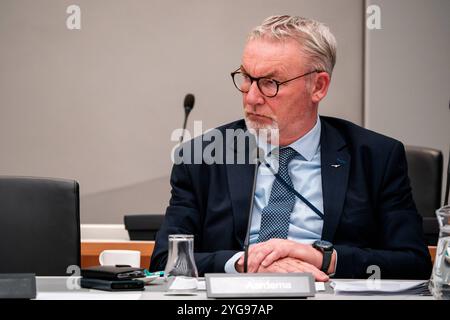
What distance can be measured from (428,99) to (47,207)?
3.07 m

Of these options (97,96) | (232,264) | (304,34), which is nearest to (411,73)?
(97,96)

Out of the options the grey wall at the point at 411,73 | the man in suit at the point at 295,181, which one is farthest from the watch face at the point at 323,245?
the grey wall at the point at 411,73

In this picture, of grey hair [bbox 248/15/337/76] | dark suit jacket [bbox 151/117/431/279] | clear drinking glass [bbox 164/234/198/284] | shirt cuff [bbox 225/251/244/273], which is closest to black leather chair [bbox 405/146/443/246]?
dark suit jacket [bbox 151/117/431/279]

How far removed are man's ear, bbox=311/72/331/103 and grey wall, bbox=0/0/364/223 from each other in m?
2.39

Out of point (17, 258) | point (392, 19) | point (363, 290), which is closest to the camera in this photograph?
point (363, 290)

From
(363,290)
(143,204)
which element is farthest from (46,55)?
(363,290)

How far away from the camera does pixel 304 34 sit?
213 cm

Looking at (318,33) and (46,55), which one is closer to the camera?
(318,33)

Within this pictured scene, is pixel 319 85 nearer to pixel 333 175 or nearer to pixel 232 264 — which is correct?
pixel 333 175

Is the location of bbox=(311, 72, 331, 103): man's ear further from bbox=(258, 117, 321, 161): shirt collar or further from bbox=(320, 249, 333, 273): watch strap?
bbox=(320, 249, 333, 273): watch strap

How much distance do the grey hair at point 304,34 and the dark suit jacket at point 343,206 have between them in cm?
26

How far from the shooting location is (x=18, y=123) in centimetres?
460

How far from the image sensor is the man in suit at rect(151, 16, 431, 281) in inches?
81.0

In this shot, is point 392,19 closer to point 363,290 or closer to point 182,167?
point 182,167
